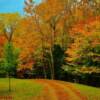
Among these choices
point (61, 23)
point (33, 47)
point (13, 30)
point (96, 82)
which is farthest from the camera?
point (13, 30)

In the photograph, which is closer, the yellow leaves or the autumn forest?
the autumn forest

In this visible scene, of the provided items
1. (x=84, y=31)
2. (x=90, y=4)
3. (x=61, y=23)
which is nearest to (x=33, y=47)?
(x=61, y=23)

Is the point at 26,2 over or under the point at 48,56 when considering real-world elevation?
over

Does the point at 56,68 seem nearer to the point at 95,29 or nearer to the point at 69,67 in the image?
the point at 69,67

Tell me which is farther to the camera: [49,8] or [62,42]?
[62,42]

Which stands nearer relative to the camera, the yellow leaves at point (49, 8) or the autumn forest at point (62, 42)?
the autumn forest at point (62, 42)

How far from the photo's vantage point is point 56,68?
62375 mm

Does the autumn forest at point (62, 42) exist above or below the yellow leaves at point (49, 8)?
below

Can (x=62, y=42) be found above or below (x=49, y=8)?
below

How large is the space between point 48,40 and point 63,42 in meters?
3.22

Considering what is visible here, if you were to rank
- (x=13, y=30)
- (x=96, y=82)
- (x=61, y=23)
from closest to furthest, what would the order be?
(x=96, y=82)
(x=61, y=23)
(x=13, y=30)

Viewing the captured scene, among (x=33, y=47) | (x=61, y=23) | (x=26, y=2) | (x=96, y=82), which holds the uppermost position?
(x=26, y=2)

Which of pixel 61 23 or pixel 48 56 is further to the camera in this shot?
pixel 48 56

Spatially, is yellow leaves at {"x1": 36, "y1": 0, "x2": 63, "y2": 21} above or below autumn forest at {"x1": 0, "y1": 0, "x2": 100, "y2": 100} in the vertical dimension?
above
